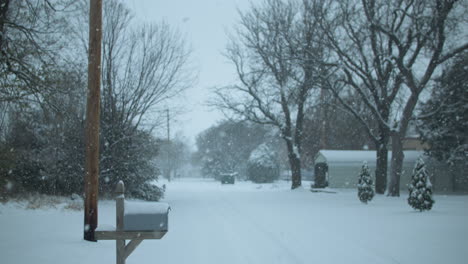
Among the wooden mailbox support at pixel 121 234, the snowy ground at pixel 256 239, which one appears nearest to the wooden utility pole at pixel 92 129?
the snowy ground at pixel 256 239

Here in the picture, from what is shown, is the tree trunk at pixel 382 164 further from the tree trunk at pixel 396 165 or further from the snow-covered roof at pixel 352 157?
the snow-covered roof at pixel 352 157

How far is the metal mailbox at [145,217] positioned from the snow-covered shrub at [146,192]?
14.2 meters

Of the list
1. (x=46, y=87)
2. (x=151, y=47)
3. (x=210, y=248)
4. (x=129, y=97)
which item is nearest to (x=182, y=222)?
(x=210, y=248)

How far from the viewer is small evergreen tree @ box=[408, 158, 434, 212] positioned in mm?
14711

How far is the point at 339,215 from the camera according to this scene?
46.8 feet

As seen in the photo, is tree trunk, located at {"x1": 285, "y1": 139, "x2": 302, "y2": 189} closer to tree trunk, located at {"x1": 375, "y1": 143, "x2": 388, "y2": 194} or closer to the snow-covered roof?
the snow-covered roof

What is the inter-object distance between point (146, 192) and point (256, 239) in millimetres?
11512

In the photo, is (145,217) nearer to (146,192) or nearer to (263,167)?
(146,192)

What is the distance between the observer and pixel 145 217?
5.45 meters

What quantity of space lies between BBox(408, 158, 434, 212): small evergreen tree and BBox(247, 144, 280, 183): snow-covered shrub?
3396 centimetres

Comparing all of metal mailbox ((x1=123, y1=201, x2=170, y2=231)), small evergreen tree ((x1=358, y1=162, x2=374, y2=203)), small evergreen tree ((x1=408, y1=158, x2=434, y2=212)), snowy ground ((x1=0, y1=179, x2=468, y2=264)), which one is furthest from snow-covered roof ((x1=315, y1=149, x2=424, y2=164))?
metal mailbox ((x1=123, y1=201, x2=170, y2=231))

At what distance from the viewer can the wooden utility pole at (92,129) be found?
7695 mm

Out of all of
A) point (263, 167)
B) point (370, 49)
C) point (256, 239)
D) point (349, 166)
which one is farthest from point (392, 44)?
point (263, 167)

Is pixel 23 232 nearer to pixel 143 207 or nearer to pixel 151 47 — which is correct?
pixel 143 207
